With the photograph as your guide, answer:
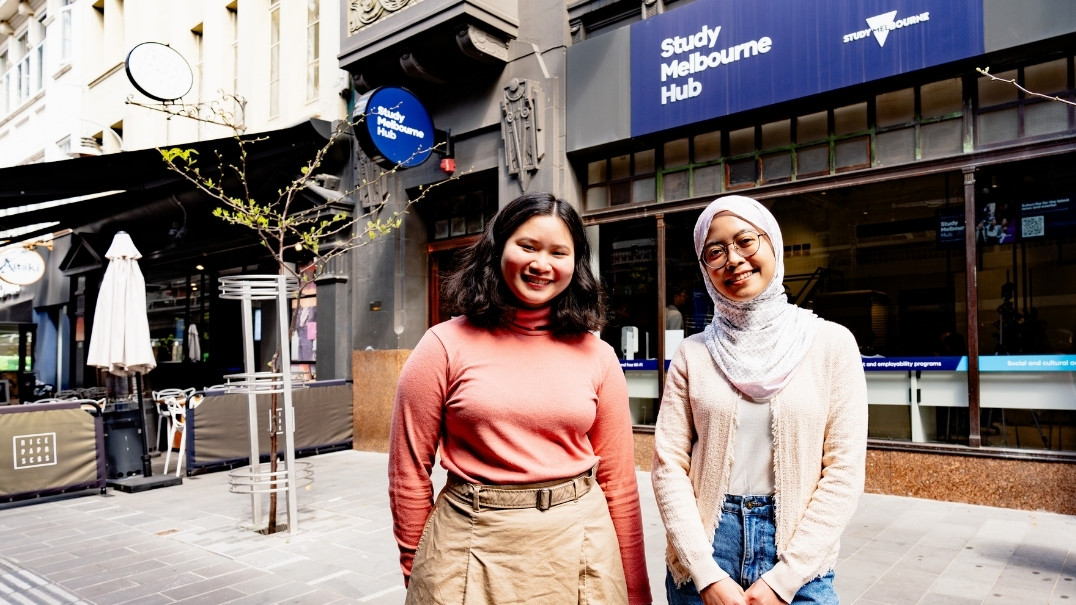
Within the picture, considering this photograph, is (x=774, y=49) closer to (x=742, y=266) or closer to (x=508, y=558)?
(x=742, y=266)

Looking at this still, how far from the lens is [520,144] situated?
30.1ft

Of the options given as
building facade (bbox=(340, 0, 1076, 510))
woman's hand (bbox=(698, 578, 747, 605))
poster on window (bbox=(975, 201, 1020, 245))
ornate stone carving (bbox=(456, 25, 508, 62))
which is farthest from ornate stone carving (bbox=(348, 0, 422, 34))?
woman's hand (bbox=(698, 578, 747, 605))

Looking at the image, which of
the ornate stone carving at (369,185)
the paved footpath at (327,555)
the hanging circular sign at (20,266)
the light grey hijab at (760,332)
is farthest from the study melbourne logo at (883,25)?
the hanging circular sign at (20,266)

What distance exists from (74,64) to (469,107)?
16.3 m

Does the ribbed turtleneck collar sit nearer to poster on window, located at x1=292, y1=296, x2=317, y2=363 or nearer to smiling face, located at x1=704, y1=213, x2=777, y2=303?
smiling face, located at x1=704, y1=213, x2=777, y2=303

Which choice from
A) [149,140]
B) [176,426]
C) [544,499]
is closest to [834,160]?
[544,499]

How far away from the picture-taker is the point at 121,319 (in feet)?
27.1

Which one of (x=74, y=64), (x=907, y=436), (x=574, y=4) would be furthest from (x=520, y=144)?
(x=74, y=64)

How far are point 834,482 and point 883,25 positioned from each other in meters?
6.20

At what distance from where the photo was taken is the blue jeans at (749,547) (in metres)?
1.89

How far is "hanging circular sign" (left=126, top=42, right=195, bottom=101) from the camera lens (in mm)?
10070

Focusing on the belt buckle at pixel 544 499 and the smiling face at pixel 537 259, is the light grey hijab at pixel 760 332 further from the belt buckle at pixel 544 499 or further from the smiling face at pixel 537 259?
the belt buckle at pixel 544 499

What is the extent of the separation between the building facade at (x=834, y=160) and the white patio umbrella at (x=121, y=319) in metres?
3.43

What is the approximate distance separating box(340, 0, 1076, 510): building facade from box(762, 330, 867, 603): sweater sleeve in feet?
14.6
